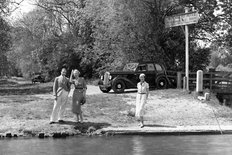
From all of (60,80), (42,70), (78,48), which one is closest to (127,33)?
(60,80)

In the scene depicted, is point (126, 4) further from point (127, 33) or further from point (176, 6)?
point (176, 6)

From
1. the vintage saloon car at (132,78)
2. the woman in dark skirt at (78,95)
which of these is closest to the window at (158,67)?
the vintage saloon car at (132,78)

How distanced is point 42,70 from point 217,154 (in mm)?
47012

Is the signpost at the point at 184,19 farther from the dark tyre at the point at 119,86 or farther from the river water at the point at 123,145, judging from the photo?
the river water at the point at 123,145

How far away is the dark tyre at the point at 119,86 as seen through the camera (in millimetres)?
21906

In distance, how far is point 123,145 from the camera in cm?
1034

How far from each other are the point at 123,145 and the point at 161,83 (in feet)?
43.0

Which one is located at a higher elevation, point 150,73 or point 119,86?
point 150,73

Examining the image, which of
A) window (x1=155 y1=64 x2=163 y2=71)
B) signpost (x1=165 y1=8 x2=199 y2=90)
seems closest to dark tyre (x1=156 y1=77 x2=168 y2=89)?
window (x1=155 y1=64 x2=163 y2=71)

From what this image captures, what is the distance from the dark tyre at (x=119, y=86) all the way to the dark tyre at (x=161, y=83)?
2.31 m

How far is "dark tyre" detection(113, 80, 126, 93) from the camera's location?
71.9ft

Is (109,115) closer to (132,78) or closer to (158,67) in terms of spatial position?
(132,78)

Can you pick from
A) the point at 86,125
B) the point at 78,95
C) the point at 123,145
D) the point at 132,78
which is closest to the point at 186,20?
→ the point at 132,78

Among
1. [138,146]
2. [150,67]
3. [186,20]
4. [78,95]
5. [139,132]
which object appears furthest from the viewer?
[150,67]
